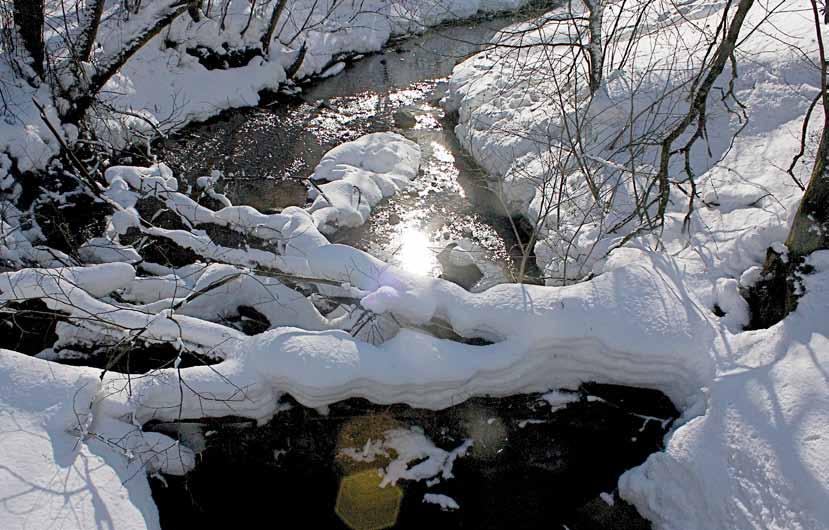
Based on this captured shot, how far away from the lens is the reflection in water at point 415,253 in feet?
22.9

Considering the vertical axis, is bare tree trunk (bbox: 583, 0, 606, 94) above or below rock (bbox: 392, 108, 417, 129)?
below

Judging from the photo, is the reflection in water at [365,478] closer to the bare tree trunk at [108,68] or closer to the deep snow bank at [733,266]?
the deep snow bank at [733,266]

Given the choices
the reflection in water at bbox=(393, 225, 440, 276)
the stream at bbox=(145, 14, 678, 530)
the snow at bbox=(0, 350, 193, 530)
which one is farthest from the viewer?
the reflection in water at bbox=(393, 225, 440, 276)

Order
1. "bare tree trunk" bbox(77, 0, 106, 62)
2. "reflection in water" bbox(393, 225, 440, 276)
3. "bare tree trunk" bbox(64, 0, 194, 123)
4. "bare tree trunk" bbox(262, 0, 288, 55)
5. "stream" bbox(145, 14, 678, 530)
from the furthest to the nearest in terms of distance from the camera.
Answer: "bare tree trunk" bbox(262, 0, 288, 55)
"bare tree trunk" bbox(64, 0, 194, 123)
"bare tree trunk" bbox(77, 0, 106, 62)
"reflection in water" bbox(393, 225, 440, 276)
"stream" bbox(145, 14, 678, 530)

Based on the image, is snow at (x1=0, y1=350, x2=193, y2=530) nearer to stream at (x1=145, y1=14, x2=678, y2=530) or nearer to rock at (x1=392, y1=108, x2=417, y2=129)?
stream at (x1=145, y1=14, x2=678, y2=530)

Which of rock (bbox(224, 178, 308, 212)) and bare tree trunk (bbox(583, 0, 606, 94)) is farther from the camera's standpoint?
rock (bbox(224, 178, 308, 212))

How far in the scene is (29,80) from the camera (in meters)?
7.82

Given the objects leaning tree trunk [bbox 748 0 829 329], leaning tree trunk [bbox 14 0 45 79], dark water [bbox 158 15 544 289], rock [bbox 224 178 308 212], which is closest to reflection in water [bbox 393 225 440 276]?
dark water [bbox 158 15 544 289]

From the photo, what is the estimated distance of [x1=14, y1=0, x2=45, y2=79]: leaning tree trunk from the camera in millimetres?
7398

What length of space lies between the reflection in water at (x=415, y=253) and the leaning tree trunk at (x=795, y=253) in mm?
3313

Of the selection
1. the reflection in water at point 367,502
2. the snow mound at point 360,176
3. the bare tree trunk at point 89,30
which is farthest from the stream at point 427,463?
the bare tree trunk at point 89,30

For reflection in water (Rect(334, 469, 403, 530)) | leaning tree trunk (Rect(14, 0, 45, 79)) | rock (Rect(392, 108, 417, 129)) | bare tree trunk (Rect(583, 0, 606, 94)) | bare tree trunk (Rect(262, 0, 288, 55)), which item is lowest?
reflection in water (Rect(334, 469, 403, 530))

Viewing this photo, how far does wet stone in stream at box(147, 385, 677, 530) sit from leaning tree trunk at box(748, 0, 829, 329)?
1.02 meters

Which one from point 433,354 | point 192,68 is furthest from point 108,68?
point 433,354
